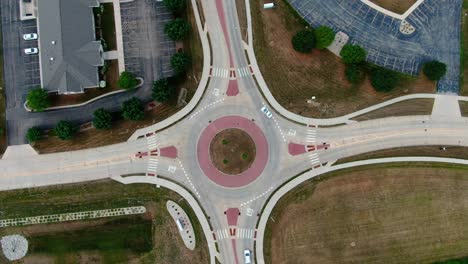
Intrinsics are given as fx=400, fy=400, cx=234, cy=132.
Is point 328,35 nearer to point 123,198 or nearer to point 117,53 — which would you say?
point 117,53

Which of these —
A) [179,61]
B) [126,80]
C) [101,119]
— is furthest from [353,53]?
[101,119]

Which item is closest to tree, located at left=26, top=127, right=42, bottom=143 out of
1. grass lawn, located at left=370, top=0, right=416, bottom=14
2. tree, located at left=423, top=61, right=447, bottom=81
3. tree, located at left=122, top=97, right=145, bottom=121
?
tree, located at left=122, top=97, right=145, bottom=121

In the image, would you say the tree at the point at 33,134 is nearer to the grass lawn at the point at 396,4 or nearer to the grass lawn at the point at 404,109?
the grass lawn at the point at 404,109

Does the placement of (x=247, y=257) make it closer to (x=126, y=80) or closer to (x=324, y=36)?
(x=126, y=80)

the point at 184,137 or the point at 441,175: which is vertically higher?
the point at 184,137

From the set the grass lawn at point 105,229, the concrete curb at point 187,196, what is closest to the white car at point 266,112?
the concrete curb at point 187,196

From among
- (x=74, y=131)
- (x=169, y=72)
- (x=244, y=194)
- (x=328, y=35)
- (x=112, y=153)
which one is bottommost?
(x=244, y=194)

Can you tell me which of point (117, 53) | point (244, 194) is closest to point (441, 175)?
point (244, 194)
